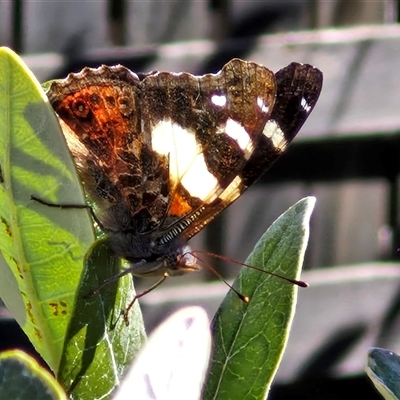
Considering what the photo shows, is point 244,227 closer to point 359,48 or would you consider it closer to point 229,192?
point 359,48

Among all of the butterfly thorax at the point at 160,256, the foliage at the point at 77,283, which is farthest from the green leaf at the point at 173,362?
the butterfly thorax at the point at 160,256

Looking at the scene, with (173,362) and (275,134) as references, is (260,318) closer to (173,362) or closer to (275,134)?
(173,362)

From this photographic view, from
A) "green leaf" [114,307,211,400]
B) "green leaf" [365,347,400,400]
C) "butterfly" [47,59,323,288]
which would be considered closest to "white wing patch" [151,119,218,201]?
"butterfly" [47,59,323,288]

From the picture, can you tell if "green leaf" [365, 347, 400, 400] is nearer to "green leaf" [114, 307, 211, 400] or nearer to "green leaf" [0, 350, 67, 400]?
"green leaf" [114, 307, 211, 400]

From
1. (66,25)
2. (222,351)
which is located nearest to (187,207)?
(222,351)

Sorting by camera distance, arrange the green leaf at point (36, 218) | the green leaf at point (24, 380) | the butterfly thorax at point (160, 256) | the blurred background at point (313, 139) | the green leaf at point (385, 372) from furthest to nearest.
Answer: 1. the blurred background at point (313, 139)
2. the butterfly thorax at point (160, 256)
3. the green leaf at point (385, 372)
4. the green leaf at point (36, 218)
5. the green leaf at point (24, 380)

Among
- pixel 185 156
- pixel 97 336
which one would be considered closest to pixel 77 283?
pixel 97 336

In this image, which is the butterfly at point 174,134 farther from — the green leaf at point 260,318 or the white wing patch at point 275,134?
the green leaf at point 260,318
